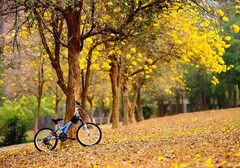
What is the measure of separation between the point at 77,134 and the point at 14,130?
11.3 m

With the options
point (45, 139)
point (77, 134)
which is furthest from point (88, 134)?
point (45, 139)

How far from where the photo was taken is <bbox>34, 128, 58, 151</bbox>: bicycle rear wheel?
1185 cm

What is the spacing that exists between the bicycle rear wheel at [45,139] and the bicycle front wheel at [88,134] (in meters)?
0.74

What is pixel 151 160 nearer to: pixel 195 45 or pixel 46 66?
pixel 195 45

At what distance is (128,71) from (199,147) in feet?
55.2

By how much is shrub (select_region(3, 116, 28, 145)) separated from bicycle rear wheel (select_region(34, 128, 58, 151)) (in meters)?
9.87

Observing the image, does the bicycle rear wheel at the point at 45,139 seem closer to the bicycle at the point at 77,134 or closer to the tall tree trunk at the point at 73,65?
the bicycle at the point at 77,134

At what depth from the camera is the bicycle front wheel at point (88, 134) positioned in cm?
1159

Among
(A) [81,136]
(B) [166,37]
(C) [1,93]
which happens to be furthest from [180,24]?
(C) [1,93]

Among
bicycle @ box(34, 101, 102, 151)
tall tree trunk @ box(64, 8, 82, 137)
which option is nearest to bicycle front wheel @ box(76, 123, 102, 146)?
bicycle @ box(34, 101, 102, 151)

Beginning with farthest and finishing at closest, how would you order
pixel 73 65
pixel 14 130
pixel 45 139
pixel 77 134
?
pixel 14 130 → pixel 73 65 → pixel 45 139 → pixel 77 134

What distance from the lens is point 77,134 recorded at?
38.0 feet

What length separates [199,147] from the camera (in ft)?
29.4

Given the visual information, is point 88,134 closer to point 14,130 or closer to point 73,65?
point 73,65
